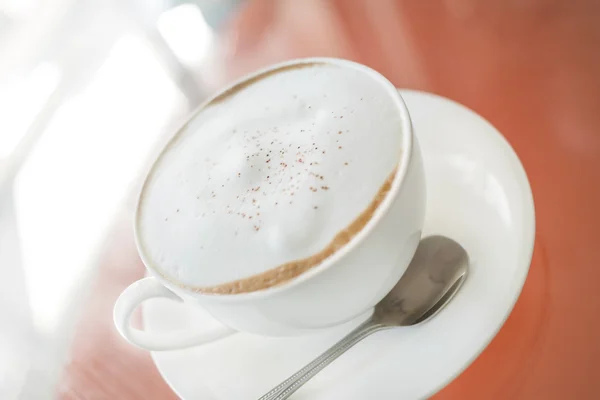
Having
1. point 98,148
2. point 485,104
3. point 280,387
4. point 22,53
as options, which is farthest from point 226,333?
point 22,53

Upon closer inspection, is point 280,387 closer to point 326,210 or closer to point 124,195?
point 326,210

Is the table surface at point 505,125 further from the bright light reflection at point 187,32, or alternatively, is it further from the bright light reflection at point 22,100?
the bright light reflection at point 22,100

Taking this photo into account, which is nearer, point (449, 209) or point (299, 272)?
point (299, 272)

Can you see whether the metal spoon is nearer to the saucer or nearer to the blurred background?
the saucer

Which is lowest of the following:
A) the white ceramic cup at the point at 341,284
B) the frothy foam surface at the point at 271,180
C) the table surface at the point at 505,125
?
the table surface at the point at 505,125

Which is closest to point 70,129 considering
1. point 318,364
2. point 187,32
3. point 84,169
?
Answer: point 84,169

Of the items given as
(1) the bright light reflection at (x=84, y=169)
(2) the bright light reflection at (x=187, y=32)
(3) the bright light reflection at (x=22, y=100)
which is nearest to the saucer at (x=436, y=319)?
(1) the bright light reflection at (x=84, y=169)

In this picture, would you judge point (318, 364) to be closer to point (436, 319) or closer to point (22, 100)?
point (436, 319)
